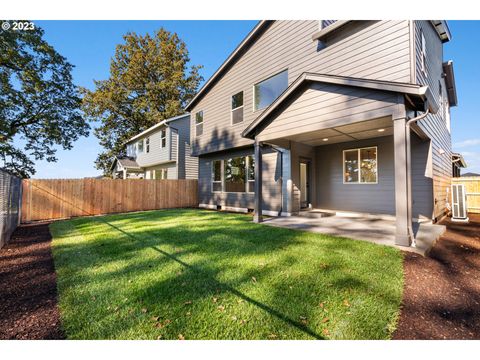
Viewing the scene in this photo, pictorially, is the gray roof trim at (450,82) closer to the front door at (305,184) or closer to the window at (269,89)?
the window at (269,89)

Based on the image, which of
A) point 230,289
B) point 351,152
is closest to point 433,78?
point 351,152

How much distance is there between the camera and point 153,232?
20.9 ft

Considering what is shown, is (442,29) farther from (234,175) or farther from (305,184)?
(234,175)

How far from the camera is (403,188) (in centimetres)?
456

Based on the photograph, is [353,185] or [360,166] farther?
[353,185]

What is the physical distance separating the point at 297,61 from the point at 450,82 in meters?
8.13

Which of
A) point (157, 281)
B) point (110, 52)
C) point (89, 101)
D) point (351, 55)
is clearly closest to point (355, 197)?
point (351, 55)

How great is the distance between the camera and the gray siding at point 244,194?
9.59 m

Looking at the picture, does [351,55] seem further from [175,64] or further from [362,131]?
[175,64]

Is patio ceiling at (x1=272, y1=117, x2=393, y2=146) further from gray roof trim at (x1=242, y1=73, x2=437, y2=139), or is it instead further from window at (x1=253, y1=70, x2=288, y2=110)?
window at (x1=253, y1=70, x2=288, y2=110)

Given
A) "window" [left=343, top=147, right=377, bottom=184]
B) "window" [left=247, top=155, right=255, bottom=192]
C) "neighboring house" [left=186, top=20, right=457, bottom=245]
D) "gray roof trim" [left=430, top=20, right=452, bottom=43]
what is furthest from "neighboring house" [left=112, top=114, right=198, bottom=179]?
"gray roof trim" [left=430, top=20, right=452, bottom=43]

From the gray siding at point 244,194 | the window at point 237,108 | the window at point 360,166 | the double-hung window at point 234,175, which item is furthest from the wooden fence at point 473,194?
the window at point 237,108

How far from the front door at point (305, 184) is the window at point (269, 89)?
3.13 metres
